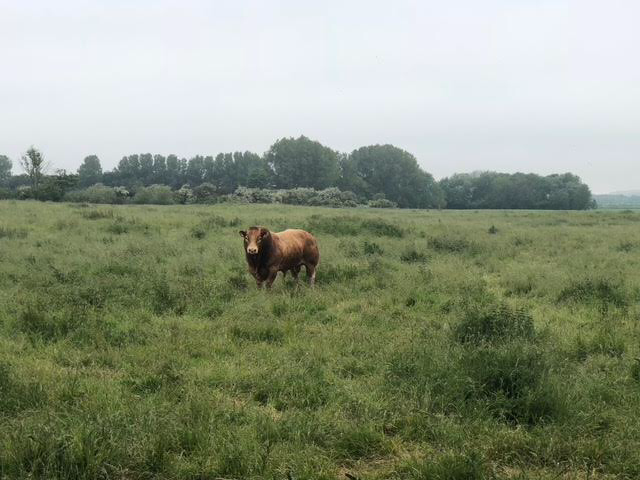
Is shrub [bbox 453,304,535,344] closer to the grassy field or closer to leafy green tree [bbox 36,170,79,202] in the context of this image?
the grassy field

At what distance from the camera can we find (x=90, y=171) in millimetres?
106750

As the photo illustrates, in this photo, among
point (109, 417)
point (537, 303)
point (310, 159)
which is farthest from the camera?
point (310, 159)

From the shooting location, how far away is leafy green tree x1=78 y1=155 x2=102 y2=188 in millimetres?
102963

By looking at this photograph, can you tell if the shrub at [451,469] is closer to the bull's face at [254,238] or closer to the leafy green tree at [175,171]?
the bull's face at [254,238]

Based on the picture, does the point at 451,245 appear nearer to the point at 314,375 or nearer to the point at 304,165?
the point at 314,375

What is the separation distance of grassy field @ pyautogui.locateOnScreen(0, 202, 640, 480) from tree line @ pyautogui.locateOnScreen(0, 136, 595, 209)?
73656 millimetres

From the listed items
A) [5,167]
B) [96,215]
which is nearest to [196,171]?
[5,167]

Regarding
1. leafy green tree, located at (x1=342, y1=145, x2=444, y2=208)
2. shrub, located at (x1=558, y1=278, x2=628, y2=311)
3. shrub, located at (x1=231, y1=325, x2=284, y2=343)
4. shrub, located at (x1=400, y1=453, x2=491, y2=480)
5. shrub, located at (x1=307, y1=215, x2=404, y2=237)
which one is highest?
leafy green tree, located at (x1=342, y1=145, x2=444, y2=208)

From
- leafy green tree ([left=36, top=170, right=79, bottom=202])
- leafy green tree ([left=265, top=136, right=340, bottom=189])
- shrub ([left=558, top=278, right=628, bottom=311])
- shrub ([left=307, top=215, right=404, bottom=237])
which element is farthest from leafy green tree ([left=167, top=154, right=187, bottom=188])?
shrub ([left=558, top=278, right=628, bottom=311])

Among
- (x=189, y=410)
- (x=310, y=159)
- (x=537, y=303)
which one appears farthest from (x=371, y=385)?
(x=310, y=159)

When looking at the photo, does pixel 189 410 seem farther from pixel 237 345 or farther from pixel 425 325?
pixel 425 325

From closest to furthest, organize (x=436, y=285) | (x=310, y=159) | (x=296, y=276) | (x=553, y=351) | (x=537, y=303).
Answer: (x=553, y=351)
(x=537, y=303)
(x=436, y=285)
(x=296, y=276)
(x=310, y=159)

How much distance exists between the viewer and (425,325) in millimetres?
7848

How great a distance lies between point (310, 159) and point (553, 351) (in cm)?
8734
